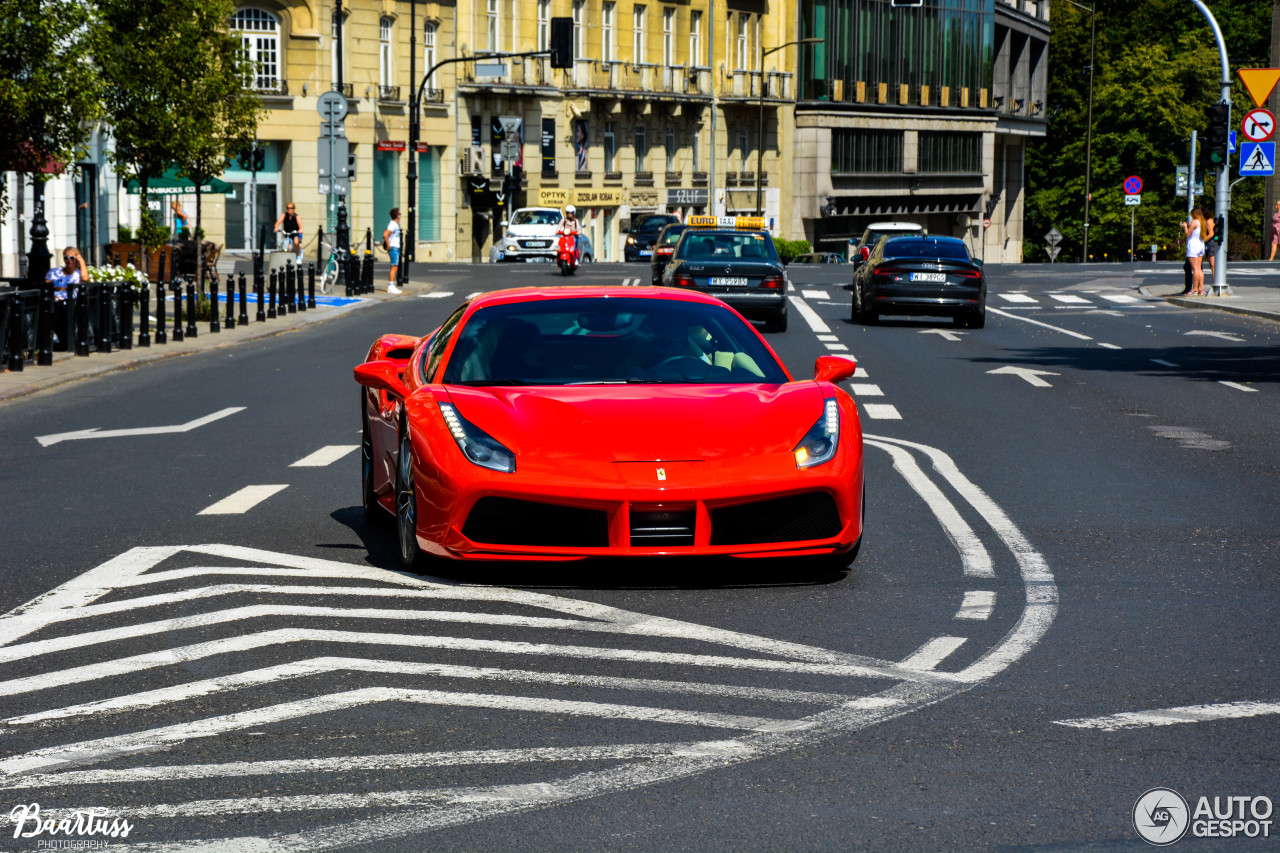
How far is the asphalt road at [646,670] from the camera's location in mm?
4832

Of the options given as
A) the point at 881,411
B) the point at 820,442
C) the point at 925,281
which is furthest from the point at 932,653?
the point at 925,281

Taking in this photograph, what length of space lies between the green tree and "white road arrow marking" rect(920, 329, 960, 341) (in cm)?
1180

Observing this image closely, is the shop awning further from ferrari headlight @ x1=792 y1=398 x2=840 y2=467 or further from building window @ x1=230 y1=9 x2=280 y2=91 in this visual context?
ferrari headlight @ x1=792 y1=398 x2=840 y2=467

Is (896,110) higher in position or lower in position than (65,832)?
higher

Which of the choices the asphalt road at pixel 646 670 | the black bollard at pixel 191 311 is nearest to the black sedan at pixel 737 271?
the black bollard at pixel 191 311

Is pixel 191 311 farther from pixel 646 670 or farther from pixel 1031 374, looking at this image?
pixel 646 670

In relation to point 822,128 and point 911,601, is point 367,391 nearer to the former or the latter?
point 911,601

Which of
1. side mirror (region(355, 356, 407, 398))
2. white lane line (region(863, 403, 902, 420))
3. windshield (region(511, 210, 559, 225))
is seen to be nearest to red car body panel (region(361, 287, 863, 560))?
side mirror (region(355, 356, 407, 398))

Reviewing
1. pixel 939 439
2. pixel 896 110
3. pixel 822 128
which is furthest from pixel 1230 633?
pixel 896 110

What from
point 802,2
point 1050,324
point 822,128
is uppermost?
point 802,2

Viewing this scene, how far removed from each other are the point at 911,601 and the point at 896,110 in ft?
311

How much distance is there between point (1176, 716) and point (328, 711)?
2465mm

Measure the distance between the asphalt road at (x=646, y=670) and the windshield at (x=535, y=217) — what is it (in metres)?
53.2

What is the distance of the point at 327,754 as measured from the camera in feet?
17.5
